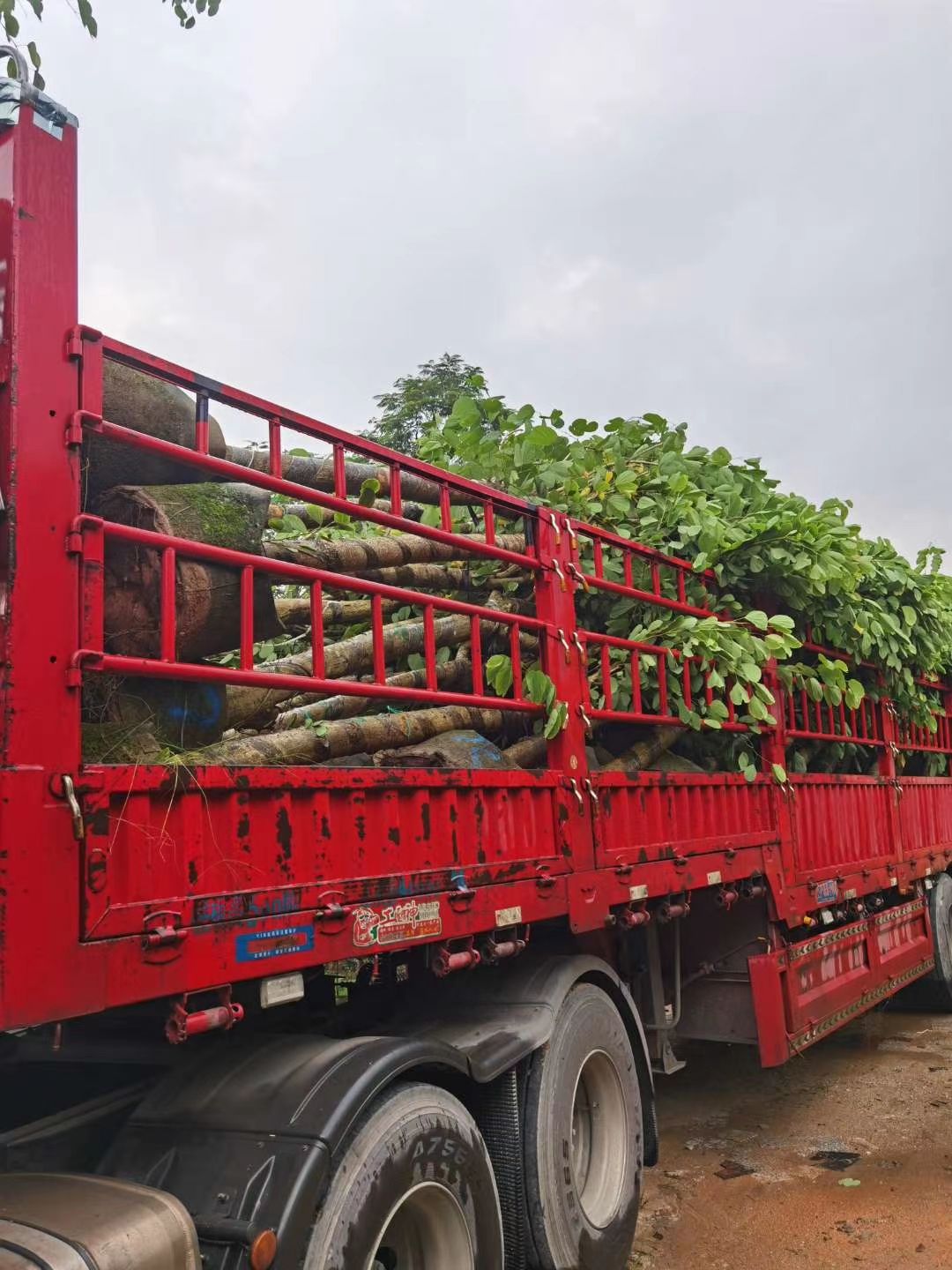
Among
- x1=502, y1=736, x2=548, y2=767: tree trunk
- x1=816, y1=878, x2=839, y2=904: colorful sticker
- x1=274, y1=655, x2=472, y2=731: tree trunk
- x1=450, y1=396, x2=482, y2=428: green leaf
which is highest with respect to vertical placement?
x1=450, y1=396, x2=482, y2=428: green leaf

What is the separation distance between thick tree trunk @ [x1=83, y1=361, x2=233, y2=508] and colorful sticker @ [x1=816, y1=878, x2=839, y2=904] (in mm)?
4310

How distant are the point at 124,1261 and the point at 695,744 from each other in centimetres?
360

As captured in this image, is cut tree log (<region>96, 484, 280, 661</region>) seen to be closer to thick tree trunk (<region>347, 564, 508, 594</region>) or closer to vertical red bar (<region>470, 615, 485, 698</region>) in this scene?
vertical red bar (<region>470, 615, 485, 698</region>)

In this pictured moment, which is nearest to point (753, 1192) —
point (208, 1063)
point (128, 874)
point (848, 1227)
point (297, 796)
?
point (848, 1227)

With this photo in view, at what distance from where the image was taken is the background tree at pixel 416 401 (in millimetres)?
21250

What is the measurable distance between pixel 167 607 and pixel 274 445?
0.62 m

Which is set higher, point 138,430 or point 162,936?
point 138,430

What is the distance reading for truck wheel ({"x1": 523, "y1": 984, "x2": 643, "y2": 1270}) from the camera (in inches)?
127

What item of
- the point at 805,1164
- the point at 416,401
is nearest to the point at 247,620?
the point at 805,1164

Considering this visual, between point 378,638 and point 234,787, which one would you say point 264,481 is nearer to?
point 378,638

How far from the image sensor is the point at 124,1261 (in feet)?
6.31

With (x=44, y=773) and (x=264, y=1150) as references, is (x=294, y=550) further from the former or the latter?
Answer: (x=264, y=1150)

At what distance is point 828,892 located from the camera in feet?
19.0

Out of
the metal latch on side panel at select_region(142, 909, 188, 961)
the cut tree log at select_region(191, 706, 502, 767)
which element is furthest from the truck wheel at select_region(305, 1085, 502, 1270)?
the cut tree log at select_region(191, 706, 502, 767)
